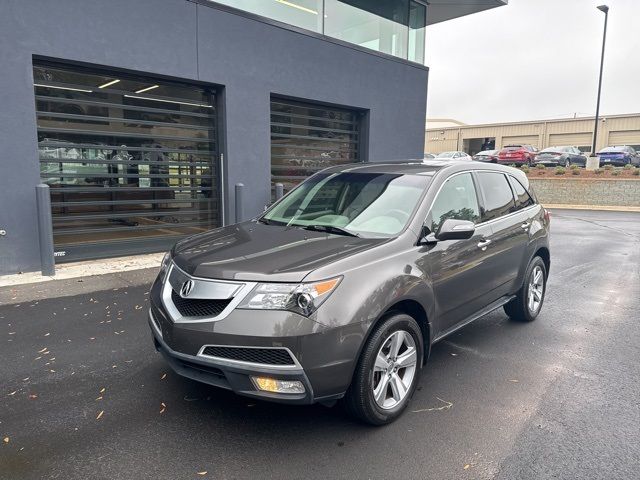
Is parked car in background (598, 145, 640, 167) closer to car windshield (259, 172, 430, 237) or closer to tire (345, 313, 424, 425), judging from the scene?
car windshield (259, 172, 430, 237)

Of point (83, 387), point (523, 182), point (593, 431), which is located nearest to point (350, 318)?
point (593, 431)

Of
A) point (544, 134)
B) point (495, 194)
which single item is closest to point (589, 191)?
point (495, 194)

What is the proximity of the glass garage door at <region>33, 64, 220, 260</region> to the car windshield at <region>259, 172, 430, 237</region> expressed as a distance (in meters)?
4.94

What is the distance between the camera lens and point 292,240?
361cm

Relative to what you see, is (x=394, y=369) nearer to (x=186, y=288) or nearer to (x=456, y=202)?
(x=186, y=288)

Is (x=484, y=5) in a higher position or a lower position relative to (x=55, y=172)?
higher

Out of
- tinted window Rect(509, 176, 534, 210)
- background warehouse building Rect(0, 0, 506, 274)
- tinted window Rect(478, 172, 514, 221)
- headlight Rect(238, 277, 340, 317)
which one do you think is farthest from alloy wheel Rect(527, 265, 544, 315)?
background warehouse building Rect(0, 0, 506, 274)

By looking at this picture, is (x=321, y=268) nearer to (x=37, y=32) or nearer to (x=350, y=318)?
(x=350, y=318)

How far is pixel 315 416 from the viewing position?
133 inches

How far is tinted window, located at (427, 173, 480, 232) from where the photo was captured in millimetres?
3967

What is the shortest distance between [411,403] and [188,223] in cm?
710

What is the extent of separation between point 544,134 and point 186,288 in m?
51.8

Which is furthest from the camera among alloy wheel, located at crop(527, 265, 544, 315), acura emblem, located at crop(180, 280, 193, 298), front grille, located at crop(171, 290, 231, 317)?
alloy wheel, located at crop(527, 265, 544, 315)

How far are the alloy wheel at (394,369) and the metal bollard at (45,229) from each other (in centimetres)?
586
